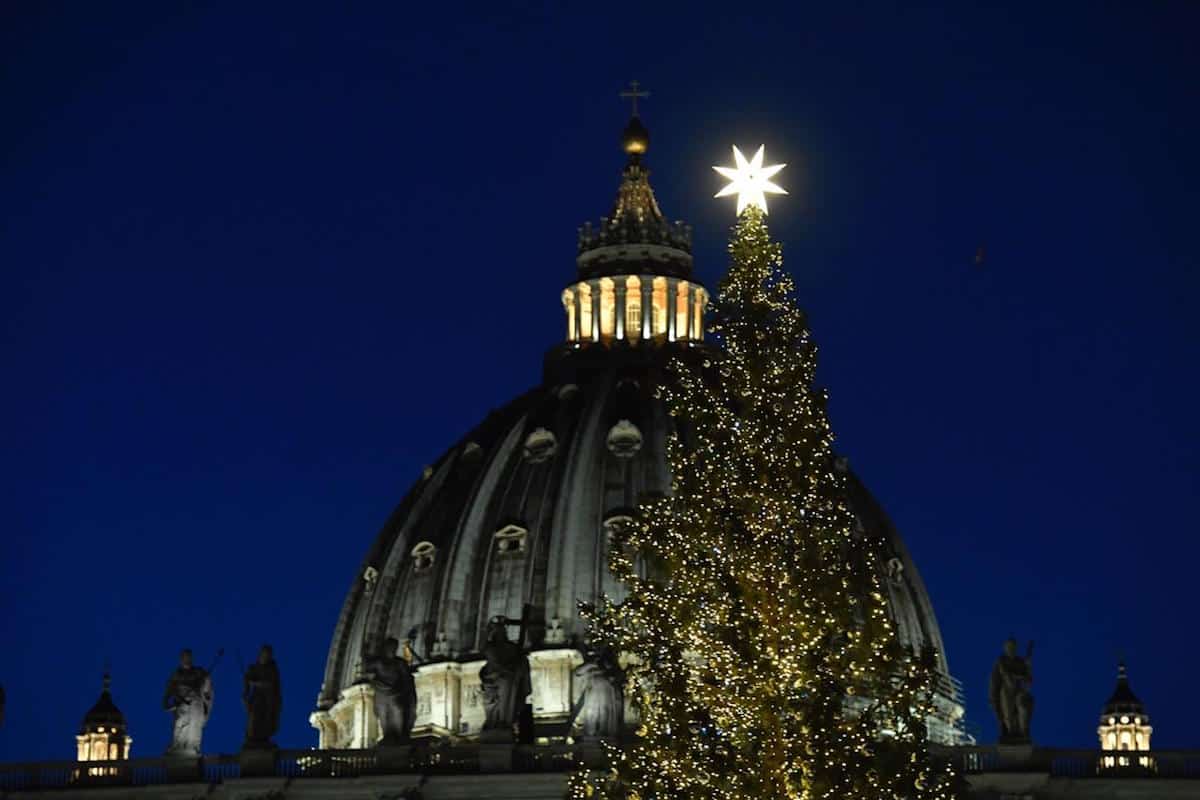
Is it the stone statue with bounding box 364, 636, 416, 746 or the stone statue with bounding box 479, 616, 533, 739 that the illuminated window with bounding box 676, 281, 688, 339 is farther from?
the stone statue with bounding box 364, 636, 416, 746

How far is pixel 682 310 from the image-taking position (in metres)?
111

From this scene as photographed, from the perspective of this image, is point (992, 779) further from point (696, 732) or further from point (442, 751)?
point (696, 732)

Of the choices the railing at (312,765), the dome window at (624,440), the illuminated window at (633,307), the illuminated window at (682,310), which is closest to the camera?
the railing at (312,765)

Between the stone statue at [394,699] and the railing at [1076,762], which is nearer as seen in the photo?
the railing at [1076,762]

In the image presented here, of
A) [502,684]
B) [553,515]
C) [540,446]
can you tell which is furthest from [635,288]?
[502,684]

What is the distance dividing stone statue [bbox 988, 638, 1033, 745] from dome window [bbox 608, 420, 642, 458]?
31.8 meters

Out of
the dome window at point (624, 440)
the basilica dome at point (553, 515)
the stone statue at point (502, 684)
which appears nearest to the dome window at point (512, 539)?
the basilica dome at point (553, 515)

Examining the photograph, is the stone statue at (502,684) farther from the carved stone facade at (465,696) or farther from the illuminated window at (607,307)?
the illuminated window at (607,307)

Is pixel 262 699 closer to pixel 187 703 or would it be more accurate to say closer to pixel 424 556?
pixel 187 703

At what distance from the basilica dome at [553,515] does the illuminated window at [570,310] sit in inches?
4.5

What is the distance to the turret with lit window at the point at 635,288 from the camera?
11038cm

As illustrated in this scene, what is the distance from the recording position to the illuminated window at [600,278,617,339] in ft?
364

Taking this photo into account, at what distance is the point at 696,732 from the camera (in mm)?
39312

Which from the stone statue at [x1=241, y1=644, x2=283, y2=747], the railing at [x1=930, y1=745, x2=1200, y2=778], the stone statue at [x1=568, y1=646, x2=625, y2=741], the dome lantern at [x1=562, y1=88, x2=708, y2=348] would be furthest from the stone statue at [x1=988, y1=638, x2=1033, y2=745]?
the dome lantern at [x1=562, y1=88, x2=708, y2=348]
